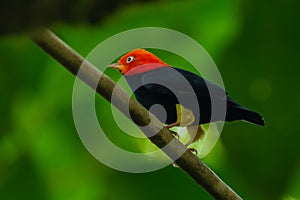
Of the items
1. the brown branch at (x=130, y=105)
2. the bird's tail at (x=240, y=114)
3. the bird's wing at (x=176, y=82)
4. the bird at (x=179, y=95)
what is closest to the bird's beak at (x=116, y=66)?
the bird at (x=179, y=95)

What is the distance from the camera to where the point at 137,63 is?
3.12m

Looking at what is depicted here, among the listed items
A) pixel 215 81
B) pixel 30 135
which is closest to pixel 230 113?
pixel 215 81

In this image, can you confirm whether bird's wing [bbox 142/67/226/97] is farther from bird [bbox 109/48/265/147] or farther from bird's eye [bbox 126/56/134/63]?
bird's eye [bbox 126/56/134/63]

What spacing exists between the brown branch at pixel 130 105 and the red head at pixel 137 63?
4.22 feet

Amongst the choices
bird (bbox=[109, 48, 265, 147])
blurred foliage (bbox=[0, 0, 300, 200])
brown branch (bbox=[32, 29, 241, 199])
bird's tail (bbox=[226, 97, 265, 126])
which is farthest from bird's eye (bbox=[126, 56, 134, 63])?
brown branch (bbox=[32, 29, 241, 199])

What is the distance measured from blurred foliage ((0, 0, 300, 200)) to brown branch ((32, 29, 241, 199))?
571mm

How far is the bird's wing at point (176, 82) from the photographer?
2.61 meters

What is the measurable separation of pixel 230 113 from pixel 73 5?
2.09m

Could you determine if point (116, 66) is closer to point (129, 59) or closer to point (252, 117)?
point (129, 59)

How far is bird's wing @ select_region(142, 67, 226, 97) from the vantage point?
2615 millimetres

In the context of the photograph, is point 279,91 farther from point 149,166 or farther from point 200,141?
point 149,166

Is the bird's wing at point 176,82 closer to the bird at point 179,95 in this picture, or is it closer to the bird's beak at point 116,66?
the bird at point 179,95

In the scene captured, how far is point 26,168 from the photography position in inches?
93.0

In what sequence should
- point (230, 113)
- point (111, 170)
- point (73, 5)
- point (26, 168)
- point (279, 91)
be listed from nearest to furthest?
point (73, 5) → point (279, 91) → point (26, 168) → point (230, 113) → point (111, 170)
